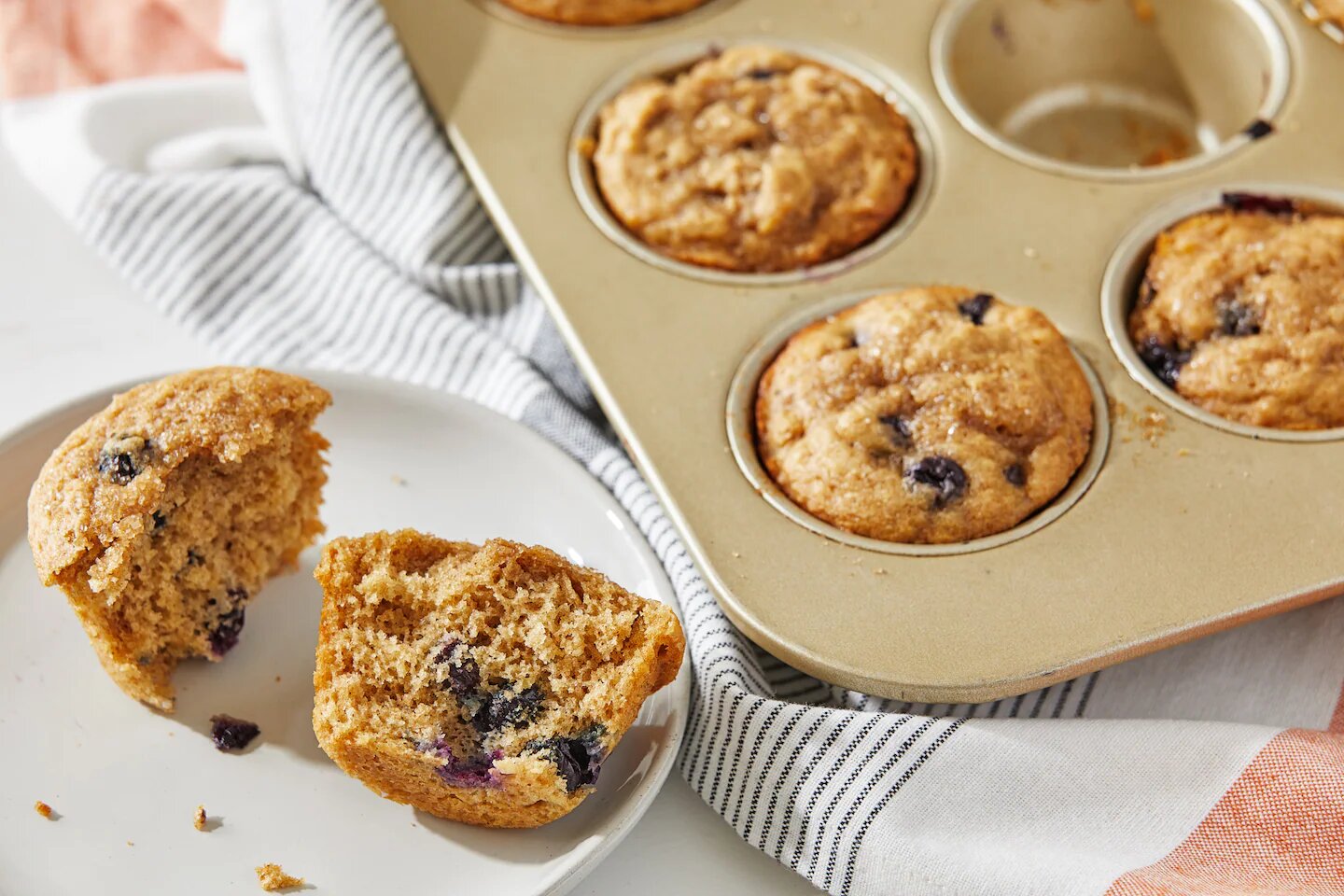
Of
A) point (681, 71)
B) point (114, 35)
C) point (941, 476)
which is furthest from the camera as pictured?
point (114, 35)

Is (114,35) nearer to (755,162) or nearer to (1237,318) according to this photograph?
(755,162)

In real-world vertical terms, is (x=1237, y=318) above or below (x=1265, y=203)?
below

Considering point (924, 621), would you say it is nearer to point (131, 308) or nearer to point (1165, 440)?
point (1165, 440)

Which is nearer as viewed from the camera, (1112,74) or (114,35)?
(1112,74)

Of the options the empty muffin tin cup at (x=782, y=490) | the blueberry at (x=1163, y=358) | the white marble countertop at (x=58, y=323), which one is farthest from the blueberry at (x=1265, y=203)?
the white marble countertop at (x=58, y=323)

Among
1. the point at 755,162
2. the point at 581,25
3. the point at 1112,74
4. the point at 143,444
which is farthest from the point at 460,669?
the point at 1112,74

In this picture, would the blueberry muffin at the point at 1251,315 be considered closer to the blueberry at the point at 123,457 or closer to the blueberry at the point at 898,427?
the blueberry at the point at 898,427
